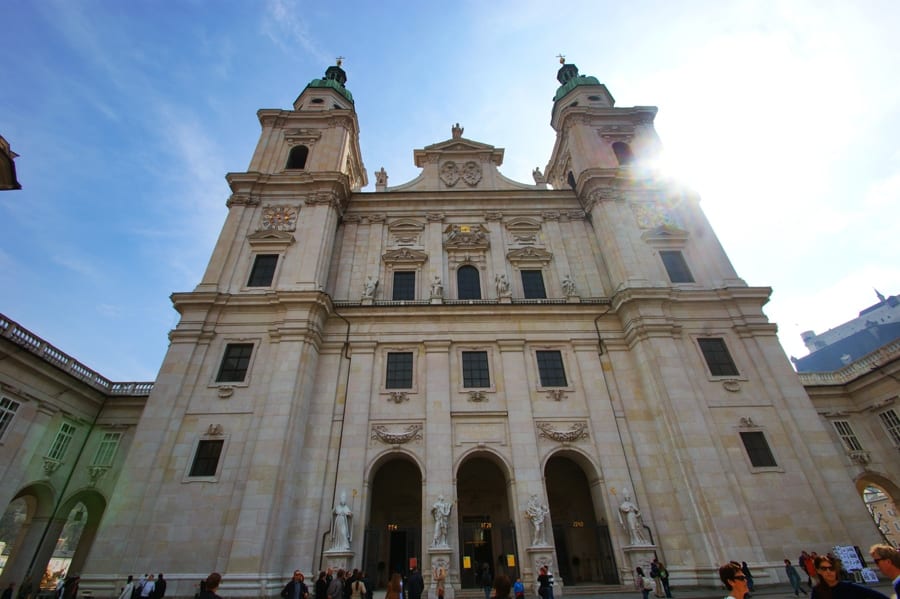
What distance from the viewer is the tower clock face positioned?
24.5 meters

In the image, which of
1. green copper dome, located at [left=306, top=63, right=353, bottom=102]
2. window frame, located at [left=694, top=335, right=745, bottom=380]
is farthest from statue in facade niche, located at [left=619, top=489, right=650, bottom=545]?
green copper dome, located at [left=306, top=63, right=353, bottom=102]

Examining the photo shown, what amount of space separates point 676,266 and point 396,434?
56.3 feet

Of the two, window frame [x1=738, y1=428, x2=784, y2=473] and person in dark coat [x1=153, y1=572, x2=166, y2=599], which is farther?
window frame [x1=738, y1=428, x2=784, y2=473]

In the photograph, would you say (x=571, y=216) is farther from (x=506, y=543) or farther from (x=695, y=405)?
(x=506, y=543)

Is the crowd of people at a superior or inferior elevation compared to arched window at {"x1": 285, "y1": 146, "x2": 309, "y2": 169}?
inferior

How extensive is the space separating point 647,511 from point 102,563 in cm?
1997

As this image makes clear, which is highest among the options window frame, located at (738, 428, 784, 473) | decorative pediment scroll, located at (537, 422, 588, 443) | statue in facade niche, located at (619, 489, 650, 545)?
decorative pediment scroll, located at (537, 422, 588, 443)

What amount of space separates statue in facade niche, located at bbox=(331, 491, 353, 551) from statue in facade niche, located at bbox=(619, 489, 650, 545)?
10.5m

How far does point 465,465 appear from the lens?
21.6 metres

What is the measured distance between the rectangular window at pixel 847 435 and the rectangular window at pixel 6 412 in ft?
130

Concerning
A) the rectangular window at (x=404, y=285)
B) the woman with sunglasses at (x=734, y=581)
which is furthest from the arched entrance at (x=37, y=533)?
the woman with sunglasses at (x=734, y=581)

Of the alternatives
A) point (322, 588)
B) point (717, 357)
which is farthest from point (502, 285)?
point (322, 588)

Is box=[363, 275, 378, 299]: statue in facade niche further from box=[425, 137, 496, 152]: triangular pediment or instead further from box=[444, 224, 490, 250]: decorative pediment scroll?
box=[425, 137, 496, 152]: triangular pediment

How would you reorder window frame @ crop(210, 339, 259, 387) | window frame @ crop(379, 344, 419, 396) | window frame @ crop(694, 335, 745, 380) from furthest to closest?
1. window frame @ crop(379, 344, 419, 396)
2. window frame @ crop(694, 335, 745, 380)
3. window frame @ crop(210, 339, 259, 387)
